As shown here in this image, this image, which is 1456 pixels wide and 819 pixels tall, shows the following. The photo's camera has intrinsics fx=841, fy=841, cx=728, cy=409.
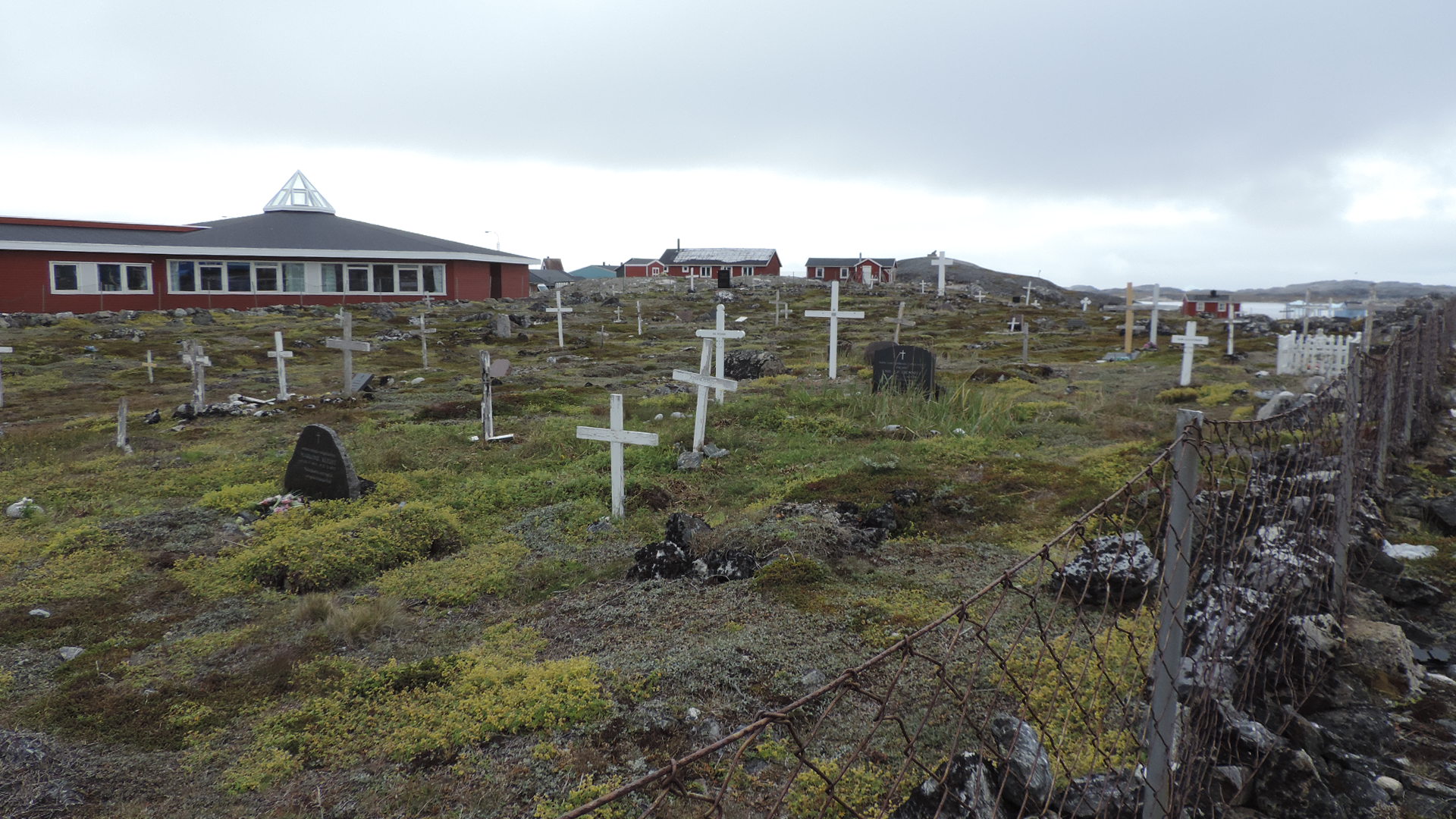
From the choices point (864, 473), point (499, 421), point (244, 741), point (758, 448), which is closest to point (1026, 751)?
point (244, 741)

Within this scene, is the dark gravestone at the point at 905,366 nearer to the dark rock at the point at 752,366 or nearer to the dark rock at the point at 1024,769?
the dark rock at the point at 752,366

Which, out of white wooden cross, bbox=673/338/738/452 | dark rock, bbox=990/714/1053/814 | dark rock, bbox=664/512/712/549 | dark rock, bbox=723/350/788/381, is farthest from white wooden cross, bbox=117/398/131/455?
dark rock, bbox=990/714/1053/814

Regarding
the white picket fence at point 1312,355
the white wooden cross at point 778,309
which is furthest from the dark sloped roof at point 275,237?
the white picket fence at point 1312,355

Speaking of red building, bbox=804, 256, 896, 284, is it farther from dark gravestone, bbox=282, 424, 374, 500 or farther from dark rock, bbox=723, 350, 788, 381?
dark gravestone, bbox=282, 424, 374, 500

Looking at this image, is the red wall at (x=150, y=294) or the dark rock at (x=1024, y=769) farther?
the red wall at (x=150, y=294)

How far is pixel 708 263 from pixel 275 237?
45.8 meters

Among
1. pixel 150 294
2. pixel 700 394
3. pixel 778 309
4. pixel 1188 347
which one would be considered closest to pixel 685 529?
pixel 700 394

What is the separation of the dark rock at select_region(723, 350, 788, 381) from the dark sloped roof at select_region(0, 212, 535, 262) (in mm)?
27346

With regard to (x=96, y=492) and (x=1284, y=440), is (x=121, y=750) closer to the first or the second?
(x=96, y=492)

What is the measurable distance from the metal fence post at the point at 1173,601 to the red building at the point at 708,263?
3034 inches

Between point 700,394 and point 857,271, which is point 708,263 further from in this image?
point 700,394

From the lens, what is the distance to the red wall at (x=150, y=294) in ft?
113

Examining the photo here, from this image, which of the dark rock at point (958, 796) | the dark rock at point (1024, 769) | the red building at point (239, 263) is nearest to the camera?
the dark rock at point (958, 796)

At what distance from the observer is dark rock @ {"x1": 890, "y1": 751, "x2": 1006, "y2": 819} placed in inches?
144
